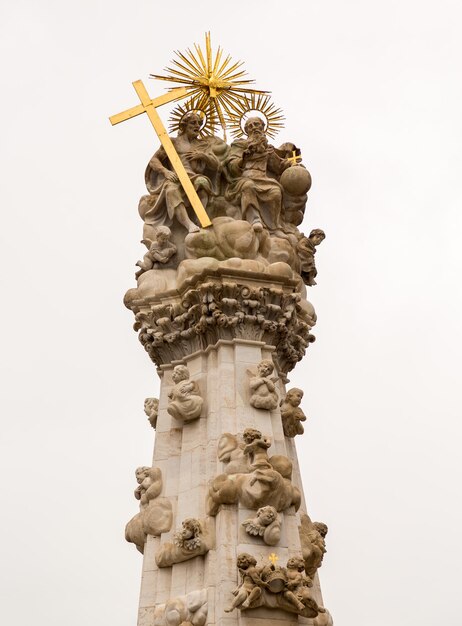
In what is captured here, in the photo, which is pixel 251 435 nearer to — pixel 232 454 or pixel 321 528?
pixel 232 454

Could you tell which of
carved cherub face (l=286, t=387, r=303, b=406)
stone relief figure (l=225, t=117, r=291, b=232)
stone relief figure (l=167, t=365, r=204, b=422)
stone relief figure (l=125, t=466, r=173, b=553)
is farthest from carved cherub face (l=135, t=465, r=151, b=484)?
stone relief figure (l=225, t=117, r=291, b=232)

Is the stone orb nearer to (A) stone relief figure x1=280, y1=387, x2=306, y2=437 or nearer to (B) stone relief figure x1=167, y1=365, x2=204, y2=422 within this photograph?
(A) stone relief figure x1=280, y1=387, x2=306, y2=437

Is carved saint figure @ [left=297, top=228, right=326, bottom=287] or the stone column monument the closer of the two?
the stone column monument

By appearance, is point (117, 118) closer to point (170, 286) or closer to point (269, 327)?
point (170, 286)

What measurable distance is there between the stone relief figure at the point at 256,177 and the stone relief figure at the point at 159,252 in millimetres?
1322

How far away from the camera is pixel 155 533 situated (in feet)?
38.3

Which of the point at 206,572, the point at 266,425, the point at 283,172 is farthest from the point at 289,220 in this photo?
the point at 206,572

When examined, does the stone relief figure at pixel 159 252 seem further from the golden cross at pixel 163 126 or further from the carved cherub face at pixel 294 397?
the carved cherub face at pixel 294 397

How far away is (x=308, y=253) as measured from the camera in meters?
15.3

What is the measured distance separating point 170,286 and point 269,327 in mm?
1758

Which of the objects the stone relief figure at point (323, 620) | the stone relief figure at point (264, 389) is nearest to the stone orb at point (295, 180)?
the stone relief figure at point (264, 389)

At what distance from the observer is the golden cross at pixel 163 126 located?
14.4 metres

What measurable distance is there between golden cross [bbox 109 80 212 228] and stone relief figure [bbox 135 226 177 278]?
0.61 meters

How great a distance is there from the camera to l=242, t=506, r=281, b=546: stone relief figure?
10.8m
